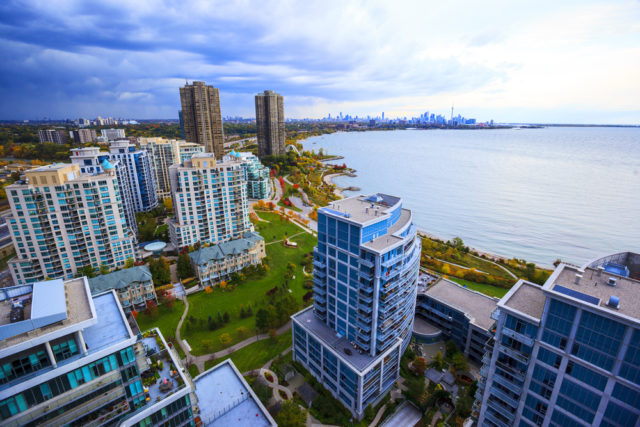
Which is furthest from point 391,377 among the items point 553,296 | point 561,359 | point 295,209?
point 295,209

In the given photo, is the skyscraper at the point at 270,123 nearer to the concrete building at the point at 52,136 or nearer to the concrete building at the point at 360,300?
the concrete building at the point at 52,136

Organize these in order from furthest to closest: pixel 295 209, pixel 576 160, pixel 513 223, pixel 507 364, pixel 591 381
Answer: pixel 576 160, pixel 295 209, pixel 513 223, pixel 507 364, pixel 591 381

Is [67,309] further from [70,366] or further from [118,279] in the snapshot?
[118,279]

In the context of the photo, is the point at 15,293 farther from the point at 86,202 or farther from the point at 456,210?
the point at 456,210

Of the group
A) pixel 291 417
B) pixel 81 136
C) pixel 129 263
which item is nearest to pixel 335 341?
pixel 291 417

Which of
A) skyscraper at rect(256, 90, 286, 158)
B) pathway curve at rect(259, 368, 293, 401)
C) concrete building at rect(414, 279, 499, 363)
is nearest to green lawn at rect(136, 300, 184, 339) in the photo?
pathway curve at rect(259, 368, 293, 401)

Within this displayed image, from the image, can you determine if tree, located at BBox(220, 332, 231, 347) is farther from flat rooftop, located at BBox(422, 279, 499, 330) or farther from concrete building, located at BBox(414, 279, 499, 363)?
flat rooftop, located at BBox(422, 279, 499, 330)
